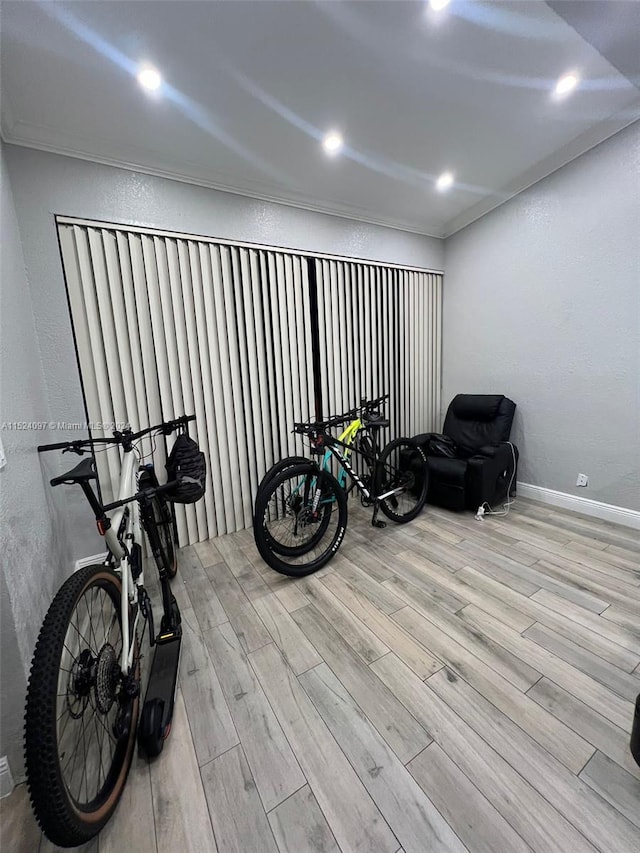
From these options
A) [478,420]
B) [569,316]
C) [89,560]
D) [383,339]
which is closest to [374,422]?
[383,339]

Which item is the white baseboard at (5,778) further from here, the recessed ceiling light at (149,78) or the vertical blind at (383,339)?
the recessed ceiling light at (149,78)

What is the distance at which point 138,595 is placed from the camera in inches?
53.9

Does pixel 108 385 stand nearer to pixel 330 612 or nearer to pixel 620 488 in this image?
pixel 330 612

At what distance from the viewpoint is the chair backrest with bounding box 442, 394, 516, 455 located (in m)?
3.05

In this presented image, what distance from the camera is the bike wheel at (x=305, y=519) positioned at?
1993 mm

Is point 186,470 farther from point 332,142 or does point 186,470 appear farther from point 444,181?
point 444,181

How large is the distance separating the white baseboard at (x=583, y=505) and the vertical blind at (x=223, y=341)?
1604mm

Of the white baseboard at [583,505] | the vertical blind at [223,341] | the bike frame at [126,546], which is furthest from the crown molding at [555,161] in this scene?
the bike frame at [126,546]

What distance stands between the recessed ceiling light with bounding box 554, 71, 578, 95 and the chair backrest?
2.12 m

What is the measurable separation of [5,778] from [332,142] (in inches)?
134

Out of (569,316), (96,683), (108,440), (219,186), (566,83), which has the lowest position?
(96,683)

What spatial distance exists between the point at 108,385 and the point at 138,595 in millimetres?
1438

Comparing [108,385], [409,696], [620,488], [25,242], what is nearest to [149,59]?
[25,242]

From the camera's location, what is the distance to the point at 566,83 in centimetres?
185
